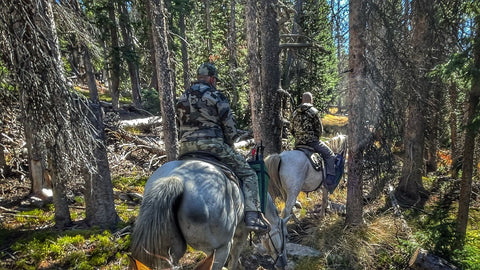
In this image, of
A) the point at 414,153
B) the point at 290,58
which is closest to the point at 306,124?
the point at 414,153

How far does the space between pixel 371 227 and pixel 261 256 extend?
2355mm

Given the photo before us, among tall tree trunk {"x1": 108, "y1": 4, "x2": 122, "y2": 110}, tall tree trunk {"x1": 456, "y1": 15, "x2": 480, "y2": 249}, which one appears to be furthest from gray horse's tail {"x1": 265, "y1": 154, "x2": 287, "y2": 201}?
tall tree trunk {"x1": 108, "y1": 4, "x2": 122, "y2": 110}

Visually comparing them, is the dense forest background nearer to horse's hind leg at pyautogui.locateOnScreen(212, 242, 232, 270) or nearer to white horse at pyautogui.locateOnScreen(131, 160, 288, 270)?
white horse at pyautogui.locateOnScreen(131, 160, 288, 270)

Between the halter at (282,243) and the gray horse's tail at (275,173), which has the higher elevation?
the gray horse's tail at (275,173)

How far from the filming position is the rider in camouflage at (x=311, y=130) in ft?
21.2

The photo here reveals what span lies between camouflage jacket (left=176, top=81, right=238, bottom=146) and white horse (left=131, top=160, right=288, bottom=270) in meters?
0.52

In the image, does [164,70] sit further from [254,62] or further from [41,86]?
[41,86]

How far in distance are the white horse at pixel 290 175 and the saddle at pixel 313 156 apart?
7cm

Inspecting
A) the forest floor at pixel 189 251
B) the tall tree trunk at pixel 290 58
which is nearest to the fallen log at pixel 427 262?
the forest floor at pixel 189 251

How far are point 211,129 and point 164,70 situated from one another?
495 cm

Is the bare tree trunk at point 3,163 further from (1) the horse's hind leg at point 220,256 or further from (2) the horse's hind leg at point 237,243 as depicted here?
(1) the horse's hind leg at point 220,256

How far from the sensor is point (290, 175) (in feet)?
20.2

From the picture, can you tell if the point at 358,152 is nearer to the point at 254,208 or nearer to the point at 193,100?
the point at 254,208

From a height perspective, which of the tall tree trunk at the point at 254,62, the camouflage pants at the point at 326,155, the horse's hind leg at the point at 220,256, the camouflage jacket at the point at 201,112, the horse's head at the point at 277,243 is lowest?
the horse's head at the point at 277,243
